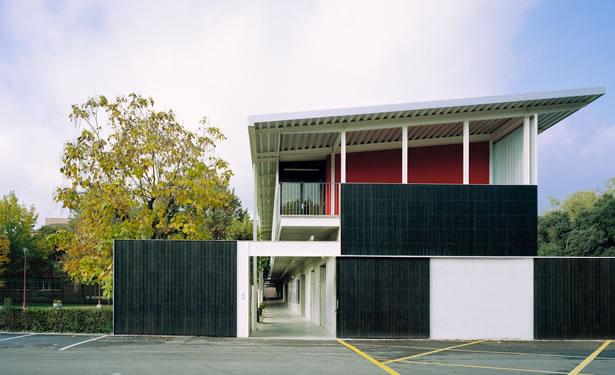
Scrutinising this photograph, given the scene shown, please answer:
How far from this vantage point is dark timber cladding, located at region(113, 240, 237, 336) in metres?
17.8

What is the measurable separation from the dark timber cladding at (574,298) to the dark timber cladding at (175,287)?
867 cm

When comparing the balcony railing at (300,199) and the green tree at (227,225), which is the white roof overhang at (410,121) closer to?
the balcony railing at (300,199)

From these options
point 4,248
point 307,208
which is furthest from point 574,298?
point 4,248

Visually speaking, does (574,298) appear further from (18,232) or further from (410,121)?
(18,232)

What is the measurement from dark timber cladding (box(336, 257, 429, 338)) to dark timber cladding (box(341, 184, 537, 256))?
395 mm

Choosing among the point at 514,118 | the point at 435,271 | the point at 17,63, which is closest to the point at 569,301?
the point at 435,271

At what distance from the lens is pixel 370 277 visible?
1775 cm

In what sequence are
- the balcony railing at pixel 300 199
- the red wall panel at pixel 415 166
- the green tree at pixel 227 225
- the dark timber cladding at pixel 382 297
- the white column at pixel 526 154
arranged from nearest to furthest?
1. the dark timber cladding at pixel 382 297
2. the white column at pixel 526 154
3. the balcony railing at pixel 300 199
4. the red wall panel at pixel 415 166
5. the green tree at pixel 227 225

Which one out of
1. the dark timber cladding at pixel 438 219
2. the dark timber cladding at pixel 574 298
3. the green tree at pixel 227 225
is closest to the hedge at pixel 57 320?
the dark timber cladding at pixel 438 219

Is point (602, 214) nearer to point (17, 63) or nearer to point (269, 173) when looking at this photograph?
point (269, 173)

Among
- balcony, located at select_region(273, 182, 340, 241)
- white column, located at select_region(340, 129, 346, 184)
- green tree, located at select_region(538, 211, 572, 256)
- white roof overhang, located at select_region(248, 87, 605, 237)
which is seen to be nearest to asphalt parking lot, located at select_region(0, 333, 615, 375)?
balcony, located at select_region(273, 182, 340, 241)

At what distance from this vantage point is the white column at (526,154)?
18.3m

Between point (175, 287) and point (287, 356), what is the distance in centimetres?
515

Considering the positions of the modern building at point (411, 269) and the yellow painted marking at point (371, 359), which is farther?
the modern building at point (411, 269)
